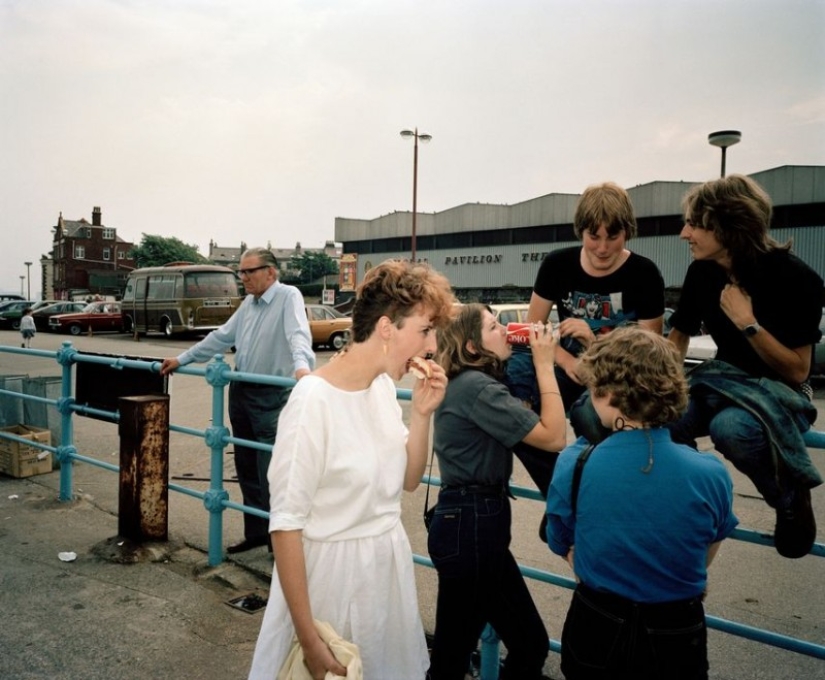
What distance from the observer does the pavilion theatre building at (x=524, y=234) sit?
3097 centimetres

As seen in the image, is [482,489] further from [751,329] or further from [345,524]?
[751,329]

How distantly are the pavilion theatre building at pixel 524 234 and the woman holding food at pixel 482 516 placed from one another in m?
26.4

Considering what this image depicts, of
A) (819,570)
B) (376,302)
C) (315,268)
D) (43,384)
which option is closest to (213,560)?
(376,302)

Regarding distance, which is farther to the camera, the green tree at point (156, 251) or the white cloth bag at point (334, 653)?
the green tree at point (156, 251)

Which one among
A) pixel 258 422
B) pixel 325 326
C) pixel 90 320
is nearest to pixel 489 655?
pixel 258 422

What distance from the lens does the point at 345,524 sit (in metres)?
1.87

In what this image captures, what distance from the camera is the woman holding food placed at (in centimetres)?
219

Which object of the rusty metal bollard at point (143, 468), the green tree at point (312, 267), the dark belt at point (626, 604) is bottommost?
the rusty metal bollard at point (143, 468)

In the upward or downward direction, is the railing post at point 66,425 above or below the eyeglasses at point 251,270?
below

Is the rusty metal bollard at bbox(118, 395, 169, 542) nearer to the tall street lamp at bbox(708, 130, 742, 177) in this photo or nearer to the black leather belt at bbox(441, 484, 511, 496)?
the black leather belt at bbox(441, 484, 511, 496)

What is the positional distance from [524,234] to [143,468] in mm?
39305

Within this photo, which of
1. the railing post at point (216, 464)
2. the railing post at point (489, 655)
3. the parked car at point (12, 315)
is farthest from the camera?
the parked car at point (12, 315)

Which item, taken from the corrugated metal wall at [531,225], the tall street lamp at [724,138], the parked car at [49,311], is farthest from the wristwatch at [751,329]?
the parked car at [49,311]

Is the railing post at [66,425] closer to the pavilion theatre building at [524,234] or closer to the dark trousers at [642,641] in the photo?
the dark trousers at [642,641]
